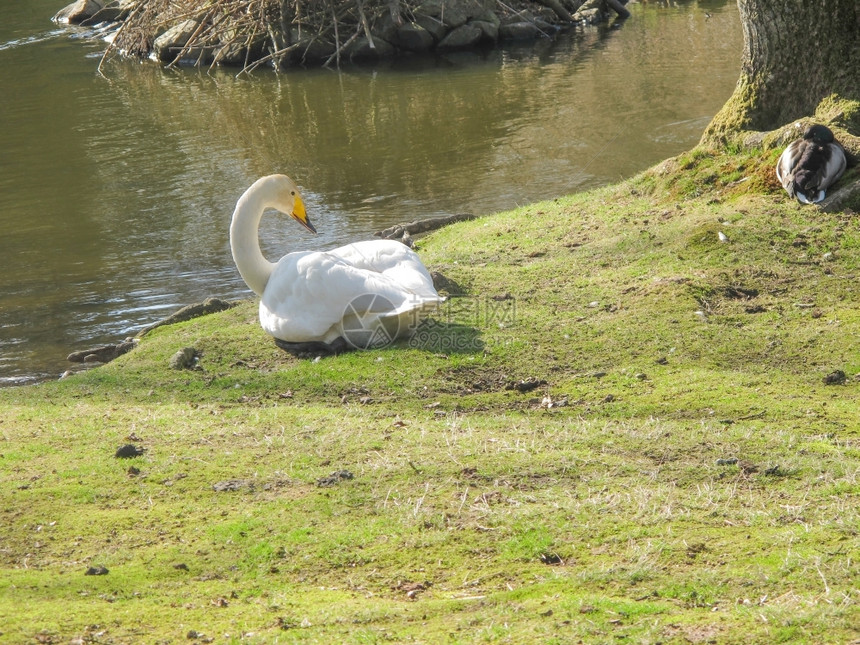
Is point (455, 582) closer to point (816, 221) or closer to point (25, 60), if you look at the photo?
point (816, 221)

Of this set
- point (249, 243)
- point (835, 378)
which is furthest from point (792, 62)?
point (249, 243)

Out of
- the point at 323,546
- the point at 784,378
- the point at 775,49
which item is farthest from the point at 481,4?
the point at 323,546

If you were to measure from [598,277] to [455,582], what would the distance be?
215 inches

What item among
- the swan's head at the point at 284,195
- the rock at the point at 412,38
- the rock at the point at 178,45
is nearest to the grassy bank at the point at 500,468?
the swan's head at the point at 284,195

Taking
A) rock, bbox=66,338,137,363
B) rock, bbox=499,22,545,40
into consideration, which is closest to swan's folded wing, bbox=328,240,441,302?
rock, bbox=66,338,137,363

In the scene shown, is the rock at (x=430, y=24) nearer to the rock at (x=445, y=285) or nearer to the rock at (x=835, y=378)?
the rock at (x=445, y=285)

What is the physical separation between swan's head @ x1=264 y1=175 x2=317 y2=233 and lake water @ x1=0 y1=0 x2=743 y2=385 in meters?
3.25

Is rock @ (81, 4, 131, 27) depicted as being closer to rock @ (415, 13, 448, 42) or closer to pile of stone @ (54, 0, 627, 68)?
pile of stone @ (54, 0, 627, 68)

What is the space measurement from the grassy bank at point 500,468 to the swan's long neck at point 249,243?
58cm

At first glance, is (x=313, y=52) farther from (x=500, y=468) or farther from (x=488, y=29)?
(x=500, y=468)

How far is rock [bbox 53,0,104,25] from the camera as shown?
128 feet

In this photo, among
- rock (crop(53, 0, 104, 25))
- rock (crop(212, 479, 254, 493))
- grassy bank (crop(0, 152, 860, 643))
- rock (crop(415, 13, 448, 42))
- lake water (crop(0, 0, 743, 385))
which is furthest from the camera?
rock (crop(53, 0, 104, 25))

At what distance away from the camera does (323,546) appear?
4.55 m

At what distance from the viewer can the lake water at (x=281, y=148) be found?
13102 millimetres
